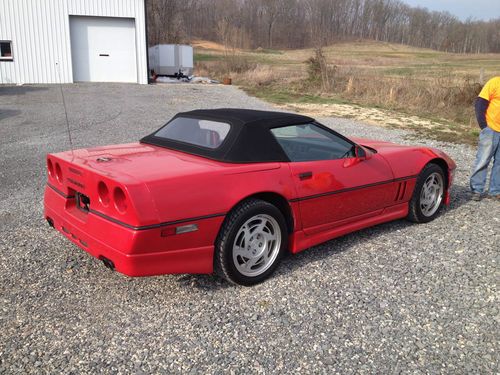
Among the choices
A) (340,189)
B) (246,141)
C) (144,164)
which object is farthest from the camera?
(340,189)

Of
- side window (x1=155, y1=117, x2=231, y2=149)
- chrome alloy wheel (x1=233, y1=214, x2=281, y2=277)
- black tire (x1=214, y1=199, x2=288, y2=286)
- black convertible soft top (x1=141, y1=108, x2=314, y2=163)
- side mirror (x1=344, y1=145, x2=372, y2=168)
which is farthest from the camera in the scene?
side mirror (x1=344, y1=145, x2=372, y2=168)

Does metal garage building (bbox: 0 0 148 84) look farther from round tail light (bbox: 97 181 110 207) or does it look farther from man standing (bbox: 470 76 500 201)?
round tail light (bbox: 97 181 110 207)

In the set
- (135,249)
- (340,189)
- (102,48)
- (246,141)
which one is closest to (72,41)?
(102,48)

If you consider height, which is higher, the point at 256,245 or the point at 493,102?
the point at 493,102

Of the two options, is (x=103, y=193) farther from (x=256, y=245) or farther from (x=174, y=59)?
(x=174, y=59)

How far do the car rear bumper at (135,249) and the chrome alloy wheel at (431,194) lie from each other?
2.86m

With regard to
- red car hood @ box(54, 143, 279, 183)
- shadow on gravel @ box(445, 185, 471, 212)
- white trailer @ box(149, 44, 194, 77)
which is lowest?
shadow on gravel @ box(445, 185, 471, 212)

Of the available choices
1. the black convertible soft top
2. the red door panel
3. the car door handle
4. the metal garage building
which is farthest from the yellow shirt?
the metal garage building

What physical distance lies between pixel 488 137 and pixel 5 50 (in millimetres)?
21526

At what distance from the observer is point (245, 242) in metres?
3.49

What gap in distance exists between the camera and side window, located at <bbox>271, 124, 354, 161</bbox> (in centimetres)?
401

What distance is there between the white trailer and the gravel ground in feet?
76.7

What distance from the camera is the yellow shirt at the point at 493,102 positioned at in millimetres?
5832

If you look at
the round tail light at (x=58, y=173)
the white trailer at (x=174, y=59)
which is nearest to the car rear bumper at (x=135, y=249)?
the round tail light at (x=58, y=173)
